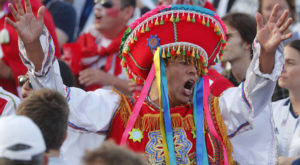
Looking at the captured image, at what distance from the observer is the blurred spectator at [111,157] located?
2.20 metres

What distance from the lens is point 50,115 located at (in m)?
2.87

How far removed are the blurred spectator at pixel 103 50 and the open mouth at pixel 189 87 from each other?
71.6 inches

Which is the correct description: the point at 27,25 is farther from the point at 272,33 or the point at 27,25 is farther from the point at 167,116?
the point at 272,33

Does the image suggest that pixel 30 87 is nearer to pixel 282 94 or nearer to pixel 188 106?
pixel 188 106

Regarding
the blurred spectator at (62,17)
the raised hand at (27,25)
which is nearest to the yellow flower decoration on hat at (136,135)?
the raised hand at (27,25)

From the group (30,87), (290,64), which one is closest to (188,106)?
(30,87)

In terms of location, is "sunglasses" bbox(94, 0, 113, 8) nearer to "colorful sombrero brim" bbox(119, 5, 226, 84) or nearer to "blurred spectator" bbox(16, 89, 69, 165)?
"colorful sombrero brim" bbox(119, 5, 226, 84)

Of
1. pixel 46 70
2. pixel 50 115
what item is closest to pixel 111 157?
pixel 50 115

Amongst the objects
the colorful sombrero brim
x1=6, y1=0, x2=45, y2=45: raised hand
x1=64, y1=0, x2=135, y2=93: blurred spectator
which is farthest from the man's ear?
x1=6, y1=0, x2=45, y2=45: raised hand

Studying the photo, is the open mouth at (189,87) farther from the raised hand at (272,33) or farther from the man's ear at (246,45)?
the man's ear at (246,45)

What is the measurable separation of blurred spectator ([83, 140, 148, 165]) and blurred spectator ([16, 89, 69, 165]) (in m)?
0.47

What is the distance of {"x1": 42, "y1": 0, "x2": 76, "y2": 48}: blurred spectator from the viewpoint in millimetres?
6387

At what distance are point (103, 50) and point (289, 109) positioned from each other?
5.95ft

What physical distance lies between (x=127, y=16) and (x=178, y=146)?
8.44 ft
